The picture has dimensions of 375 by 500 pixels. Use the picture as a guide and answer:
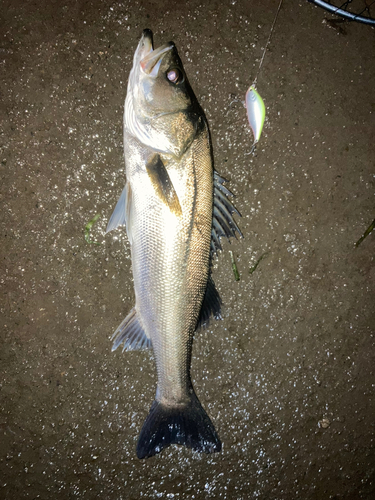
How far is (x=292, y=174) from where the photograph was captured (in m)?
2.38

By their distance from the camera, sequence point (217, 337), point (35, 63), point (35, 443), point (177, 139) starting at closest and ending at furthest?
point (177, 139) < point (35, 63) < point (35, 443) < point (217, 337)

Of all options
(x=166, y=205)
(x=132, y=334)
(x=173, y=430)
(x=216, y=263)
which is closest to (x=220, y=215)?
(x=166, y=205)

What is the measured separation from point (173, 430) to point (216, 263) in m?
1.11

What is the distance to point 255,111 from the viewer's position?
2.16 m

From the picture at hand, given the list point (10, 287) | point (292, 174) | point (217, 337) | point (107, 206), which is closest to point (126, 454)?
point (217, 337)

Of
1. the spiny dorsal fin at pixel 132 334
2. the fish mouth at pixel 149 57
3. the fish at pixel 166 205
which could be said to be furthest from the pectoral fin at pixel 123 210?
the fish mouth at pixel 149 57

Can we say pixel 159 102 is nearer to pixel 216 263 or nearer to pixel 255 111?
pixel 255 111

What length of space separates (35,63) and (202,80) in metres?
1.10

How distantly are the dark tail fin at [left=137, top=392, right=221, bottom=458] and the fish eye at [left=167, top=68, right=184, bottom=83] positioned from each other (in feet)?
5.89

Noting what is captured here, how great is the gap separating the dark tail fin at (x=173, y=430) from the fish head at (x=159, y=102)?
1496 millimetres

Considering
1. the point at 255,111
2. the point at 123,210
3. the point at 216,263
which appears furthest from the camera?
the point at 216,263

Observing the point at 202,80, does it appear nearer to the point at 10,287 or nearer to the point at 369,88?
the point at 369,88

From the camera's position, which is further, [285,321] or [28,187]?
[285,321]

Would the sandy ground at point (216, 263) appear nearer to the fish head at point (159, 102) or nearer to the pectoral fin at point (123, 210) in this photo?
→ the pectoral fin at point (123, 210)
